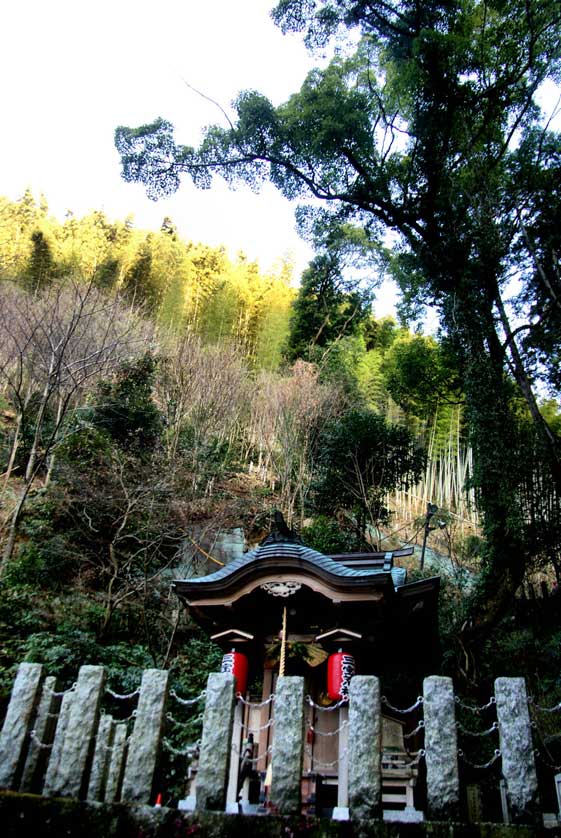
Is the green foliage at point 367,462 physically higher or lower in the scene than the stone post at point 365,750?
higher

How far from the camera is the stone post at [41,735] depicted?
3.12 meters

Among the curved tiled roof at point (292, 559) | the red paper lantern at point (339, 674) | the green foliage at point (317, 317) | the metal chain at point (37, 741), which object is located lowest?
the metal chain at point (37, 741)

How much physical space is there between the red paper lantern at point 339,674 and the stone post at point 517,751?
2.75 m

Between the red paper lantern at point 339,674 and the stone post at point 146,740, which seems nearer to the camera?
the stone post at point 146,740

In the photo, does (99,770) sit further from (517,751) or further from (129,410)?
(129,410)

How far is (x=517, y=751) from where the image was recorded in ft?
9.46

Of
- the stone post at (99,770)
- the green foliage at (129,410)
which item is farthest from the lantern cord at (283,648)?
the green foliage at (129,410)

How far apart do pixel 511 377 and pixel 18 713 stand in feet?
30.2

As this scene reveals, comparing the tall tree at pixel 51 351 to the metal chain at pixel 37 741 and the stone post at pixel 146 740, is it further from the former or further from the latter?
the stone post at pixel 146 740

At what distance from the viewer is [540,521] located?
314 inches

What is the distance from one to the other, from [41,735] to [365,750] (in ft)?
6.16

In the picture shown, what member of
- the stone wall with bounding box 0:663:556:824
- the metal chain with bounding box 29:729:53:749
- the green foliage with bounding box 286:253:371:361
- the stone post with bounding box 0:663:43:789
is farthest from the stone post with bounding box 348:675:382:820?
the green foliage with bounding box 286:253:371:361

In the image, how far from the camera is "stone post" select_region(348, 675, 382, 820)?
280 cm

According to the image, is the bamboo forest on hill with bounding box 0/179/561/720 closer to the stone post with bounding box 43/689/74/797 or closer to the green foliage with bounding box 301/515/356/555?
the green foliage with bounding box 301/515/356/555
